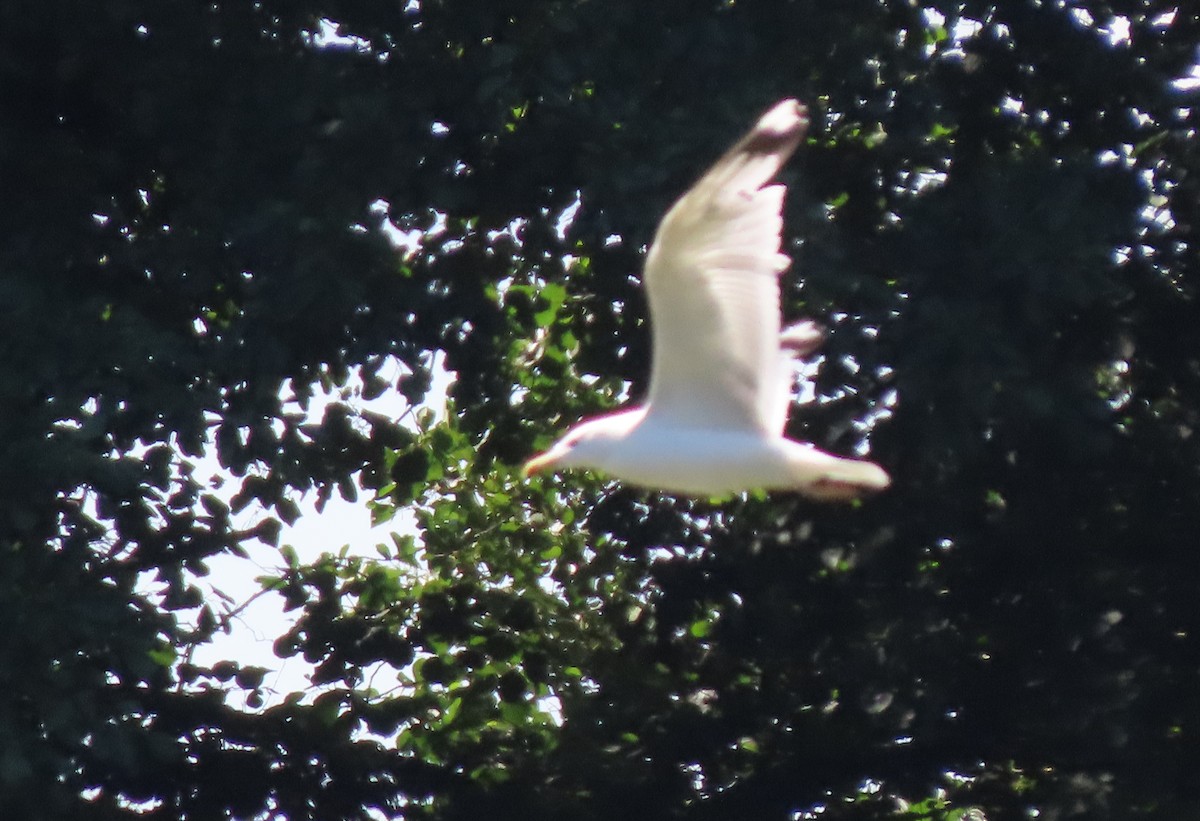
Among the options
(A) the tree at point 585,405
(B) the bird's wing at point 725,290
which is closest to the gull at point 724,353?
(B) the bird's wing at point 725,290

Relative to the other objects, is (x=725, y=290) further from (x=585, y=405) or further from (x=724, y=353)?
(x=585, y=405)

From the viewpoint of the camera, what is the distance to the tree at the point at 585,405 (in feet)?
19.2

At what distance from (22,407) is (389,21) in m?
1.63

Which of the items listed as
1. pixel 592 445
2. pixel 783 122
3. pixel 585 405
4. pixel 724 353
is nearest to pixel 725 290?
pixel 724 353

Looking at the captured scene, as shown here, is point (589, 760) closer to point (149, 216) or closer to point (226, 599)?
point (226, 599)

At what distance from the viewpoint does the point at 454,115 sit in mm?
6098

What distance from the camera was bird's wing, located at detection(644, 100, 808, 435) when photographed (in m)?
4.93

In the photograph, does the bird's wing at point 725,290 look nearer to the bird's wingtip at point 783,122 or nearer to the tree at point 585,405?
the bird's wingtip at point 783,122

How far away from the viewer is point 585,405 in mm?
7852

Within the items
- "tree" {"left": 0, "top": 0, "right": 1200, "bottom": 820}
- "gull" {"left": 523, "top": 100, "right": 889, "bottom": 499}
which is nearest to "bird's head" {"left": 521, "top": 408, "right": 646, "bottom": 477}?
"gull" {"left": 523, "top": 100, "right": 889, "bottom": 499}

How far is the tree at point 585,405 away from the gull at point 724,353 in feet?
1.79

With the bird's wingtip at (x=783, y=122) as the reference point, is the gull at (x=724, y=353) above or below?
below

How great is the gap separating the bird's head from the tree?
59cm

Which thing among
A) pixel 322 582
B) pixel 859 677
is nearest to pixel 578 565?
pixel 322 582
